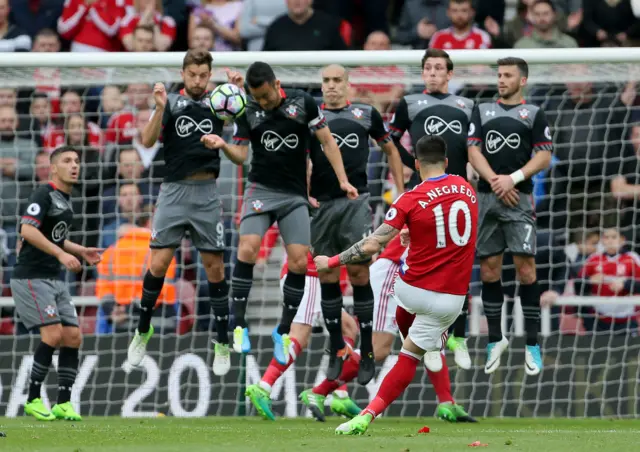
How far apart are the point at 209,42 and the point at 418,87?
2.84 meters

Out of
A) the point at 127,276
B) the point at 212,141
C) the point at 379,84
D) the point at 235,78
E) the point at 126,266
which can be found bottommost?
the point at 127,276

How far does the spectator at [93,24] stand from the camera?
14938 mm

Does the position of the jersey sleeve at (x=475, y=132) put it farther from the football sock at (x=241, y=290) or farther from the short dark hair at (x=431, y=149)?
the short dark hair at (x=431, y=149)

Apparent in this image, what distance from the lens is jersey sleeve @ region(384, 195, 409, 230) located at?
8109mm

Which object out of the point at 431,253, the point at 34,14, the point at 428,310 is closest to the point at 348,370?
the point at 428,310

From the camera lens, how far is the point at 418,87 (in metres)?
12.9

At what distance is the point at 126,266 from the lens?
1270 centimetres

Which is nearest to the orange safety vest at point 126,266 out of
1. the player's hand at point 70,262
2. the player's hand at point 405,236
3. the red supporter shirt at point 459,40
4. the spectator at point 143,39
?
the player's hand at point 70,262

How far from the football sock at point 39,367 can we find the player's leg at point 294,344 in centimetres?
181

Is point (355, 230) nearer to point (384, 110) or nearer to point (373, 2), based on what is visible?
point (384, 110)

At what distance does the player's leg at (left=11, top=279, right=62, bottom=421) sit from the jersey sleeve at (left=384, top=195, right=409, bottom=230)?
12.5 ft

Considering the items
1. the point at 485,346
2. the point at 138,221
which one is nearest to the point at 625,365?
the point at 485,346

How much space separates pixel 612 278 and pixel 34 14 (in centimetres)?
782

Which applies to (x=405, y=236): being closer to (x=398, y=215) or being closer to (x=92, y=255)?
(x=398, y=215)
